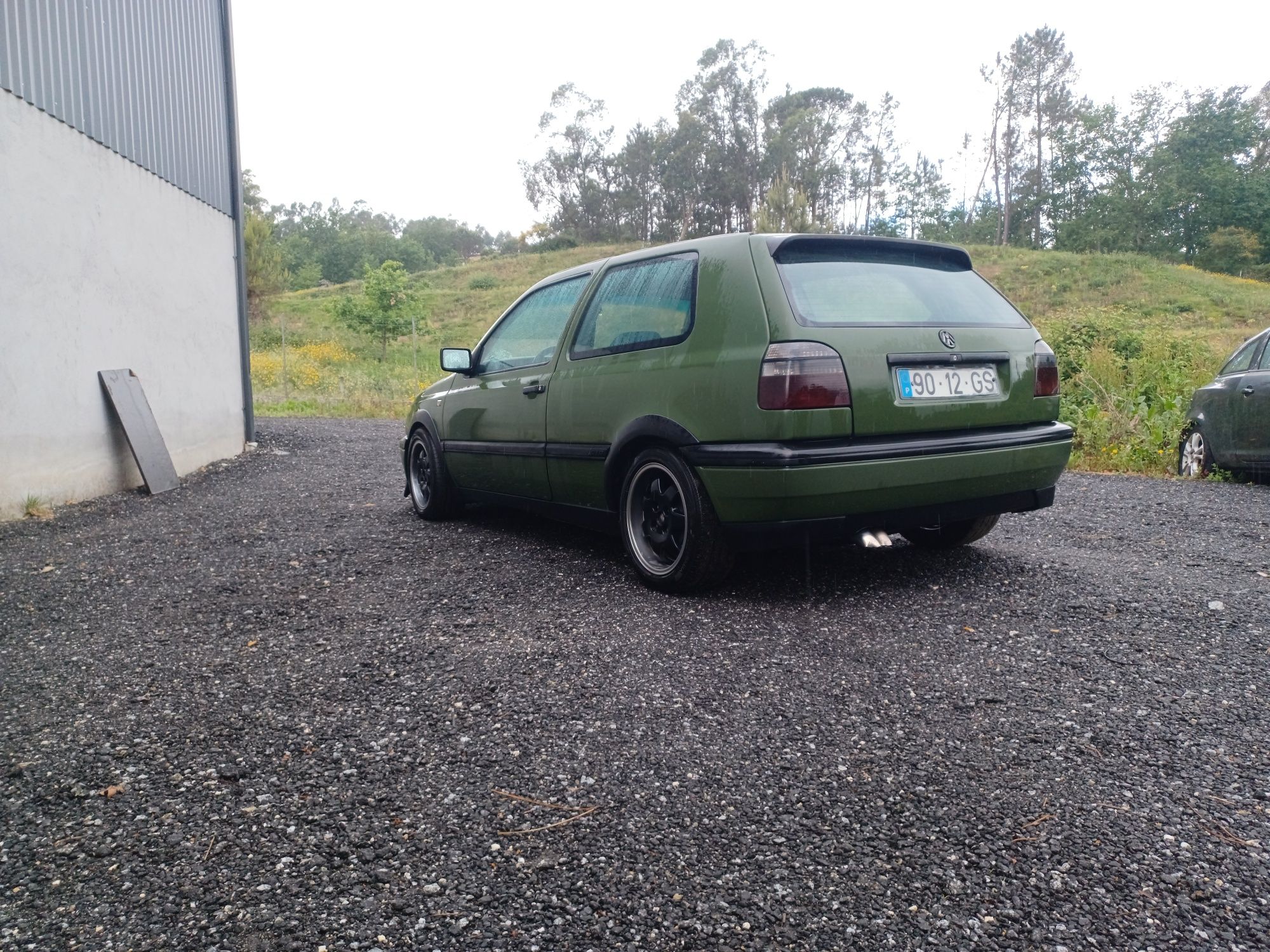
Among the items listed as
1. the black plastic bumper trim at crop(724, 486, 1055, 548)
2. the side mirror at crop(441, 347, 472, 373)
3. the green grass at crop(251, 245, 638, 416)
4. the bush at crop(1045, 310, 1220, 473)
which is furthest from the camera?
the green grass at crop(251, 245, 638, 416)

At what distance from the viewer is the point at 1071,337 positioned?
618 inches

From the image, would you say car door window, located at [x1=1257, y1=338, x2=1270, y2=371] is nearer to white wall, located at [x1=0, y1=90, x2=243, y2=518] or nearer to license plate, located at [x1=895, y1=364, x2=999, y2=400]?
license plate, located at [x1=895, y1=364, x2=999, y2=400]

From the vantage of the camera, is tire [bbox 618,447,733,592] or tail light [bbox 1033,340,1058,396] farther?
tail light [bbox 1033,340,1058,396]

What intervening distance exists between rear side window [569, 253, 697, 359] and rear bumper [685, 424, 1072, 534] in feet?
2.14

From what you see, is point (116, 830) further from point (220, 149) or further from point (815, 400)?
point (220, 149)

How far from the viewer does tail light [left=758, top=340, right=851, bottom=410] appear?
10.9 ft

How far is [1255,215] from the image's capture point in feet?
154

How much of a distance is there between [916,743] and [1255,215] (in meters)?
57.4

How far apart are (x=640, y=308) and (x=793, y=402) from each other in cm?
113

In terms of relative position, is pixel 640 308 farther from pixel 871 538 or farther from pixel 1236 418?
pixel 1236 418

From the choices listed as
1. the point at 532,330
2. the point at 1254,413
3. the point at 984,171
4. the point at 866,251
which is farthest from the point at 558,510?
the point at 984,171

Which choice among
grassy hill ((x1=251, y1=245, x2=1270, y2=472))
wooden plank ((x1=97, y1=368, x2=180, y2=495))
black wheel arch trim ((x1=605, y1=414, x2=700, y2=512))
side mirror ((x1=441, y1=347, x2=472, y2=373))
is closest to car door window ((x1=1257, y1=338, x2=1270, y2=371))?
grassy hill ((x1=251, y1=245, x2=1270, y2=472))

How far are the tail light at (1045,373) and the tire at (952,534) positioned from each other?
0.69m

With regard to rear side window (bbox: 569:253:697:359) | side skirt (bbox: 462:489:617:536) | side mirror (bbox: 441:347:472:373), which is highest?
rear side window (bbox: 569:253:697:359)
